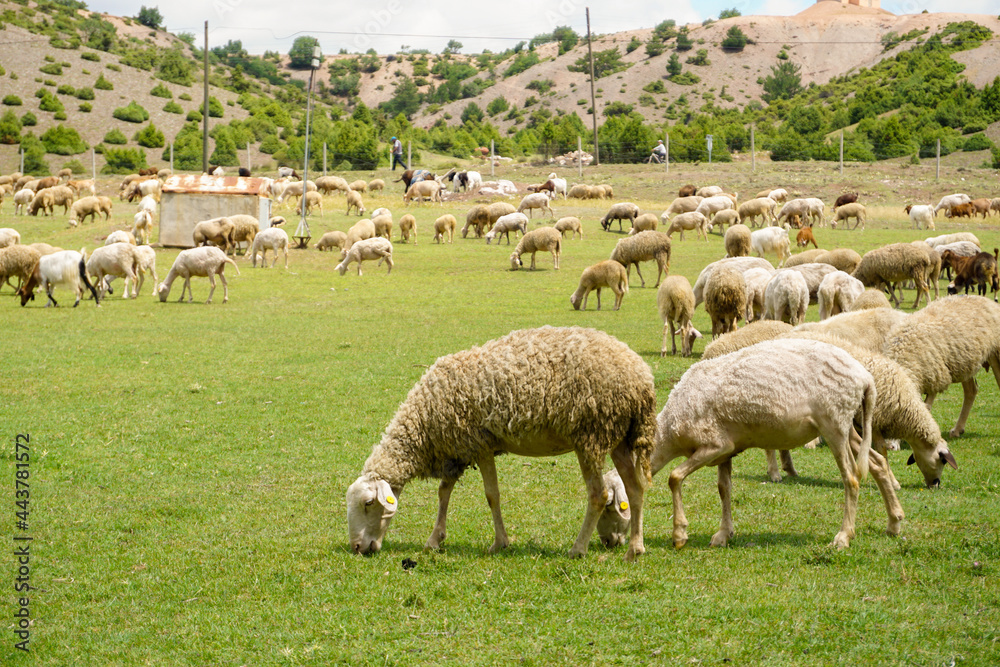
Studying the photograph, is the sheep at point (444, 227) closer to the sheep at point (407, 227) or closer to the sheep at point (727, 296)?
the sheep at point (407, 227)

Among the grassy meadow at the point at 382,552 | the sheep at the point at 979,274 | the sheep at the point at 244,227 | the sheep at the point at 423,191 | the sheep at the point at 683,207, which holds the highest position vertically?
the sheep at the point at 423,191

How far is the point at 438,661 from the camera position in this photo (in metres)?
4.90

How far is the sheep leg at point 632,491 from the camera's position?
6480mm

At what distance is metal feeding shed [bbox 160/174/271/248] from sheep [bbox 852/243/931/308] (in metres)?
20.2

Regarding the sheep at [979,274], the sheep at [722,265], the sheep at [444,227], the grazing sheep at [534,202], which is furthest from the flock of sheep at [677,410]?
the grazing sheep at [534,202]

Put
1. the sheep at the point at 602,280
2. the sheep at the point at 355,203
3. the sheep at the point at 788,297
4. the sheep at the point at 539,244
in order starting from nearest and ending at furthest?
the sheep at the point at 788,297 < the sheep at the point at 602,280 < the sheep at the point at 539,244 < the sheep at the point at 355,203

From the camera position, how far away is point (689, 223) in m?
33.3

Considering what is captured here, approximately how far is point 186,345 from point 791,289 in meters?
11.3

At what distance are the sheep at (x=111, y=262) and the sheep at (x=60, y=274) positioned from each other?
0.64m

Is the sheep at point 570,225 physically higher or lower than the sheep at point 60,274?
higher

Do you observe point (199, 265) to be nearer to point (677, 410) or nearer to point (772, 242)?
point (772, 242)

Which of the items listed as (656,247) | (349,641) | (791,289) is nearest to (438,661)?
(349,641)

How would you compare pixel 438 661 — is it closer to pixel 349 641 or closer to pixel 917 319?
pixel 349 641

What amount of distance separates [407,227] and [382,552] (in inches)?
1060
